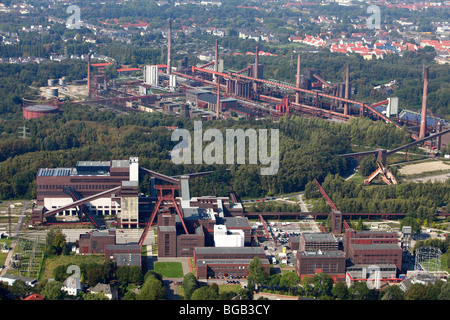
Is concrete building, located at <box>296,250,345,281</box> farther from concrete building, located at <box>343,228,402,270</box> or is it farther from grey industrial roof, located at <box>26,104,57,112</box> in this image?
grey industrial roof, located at <box>26,104,57,112</box>

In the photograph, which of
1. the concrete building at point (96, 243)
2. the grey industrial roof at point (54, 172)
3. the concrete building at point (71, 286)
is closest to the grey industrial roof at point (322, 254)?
the concrete building at point (96, 243)

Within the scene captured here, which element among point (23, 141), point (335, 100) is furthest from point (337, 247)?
point (335, 100)

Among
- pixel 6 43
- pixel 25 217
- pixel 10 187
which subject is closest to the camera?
pixel 25 217

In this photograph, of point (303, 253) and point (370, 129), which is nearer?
point (303, 253)

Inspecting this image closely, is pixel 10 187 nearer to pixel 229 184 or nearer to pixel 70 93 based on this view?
pixel 229 184

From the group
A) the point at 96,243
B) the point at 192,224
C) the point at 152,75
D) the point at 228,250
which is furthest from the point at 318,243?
the point at 152,75

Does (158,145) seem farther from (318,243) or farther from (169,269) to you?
(318,243)
